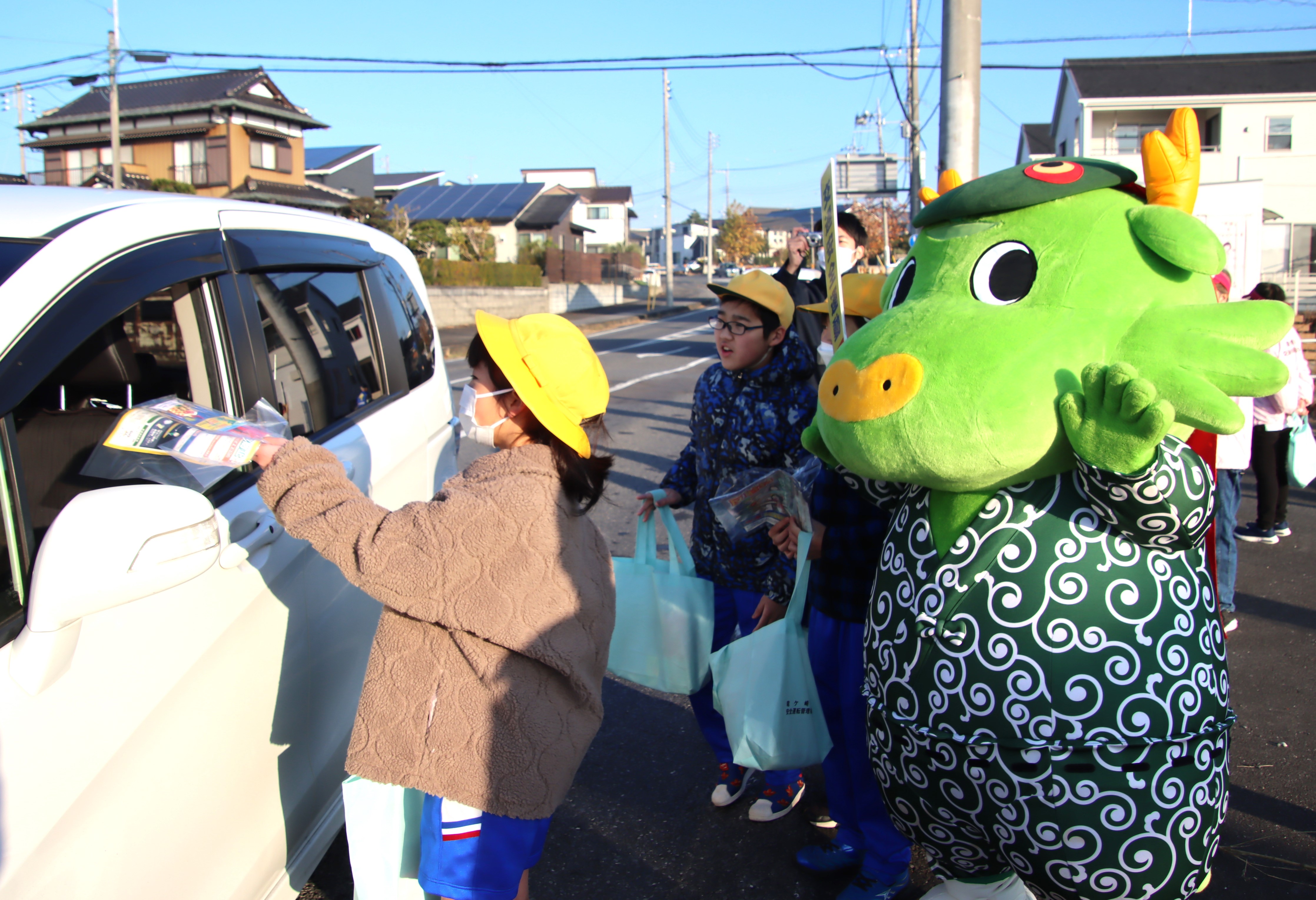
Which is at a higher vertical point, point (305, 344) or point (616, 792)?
point (305, 344)

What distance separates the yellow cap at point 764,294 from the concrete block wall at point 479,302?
75.7ft

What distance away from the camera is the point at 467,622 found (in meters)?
1.70

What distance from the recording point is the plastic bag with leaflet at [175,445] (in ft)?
5.29

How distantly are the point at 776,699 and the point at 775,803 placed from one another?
74cm

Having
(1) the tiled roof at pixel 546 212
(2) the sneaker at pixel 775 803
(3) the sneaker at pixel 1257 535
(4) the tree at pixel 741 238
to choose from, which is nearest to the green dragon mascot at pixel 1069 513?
(2) the sneaker at pixel 775 803

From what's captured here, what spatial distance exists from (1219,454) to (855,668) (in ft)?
9.40

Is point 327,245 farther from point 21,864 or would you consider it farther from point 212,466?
point 21,864

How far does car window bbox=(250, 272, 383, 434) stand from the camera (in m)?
2.48

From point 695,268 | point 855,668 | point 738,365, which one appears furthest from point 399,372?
point 695,268

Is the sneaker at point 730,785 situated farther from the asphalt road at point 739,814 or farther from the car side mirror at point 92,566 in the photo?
the car side mirror at point 92,566

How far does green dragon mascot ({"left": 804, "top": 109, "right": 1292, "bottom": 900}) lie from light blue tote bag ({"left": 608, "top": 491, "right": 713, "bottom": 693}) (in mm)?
1050

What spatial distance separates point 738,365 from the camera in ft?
9.51

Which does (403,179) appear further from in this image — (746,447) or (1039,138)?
(746,447)

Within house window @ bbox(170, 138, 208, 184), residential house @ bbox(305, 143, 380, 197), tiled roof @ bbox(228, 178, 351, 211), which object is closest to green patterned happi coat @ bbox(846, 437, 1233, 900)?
tiled roof @ bbox(228, 178, 351, 211)
